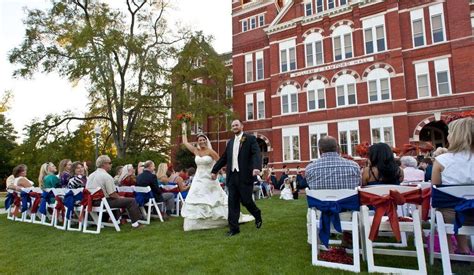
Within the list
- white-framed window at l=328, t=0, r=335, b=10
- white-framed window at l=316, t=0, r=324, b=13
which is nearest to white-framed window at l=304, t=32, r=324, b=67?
white-framed window at l=316, t=0, r=324, b=13

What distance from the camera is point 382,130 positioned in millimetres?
23609

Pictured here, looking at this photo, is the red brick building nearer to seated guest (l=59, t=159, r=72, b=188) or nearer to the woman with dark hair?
seated guest (l=59, t=159, r=72, b=188)

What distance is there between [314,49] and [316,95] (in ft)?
12.3

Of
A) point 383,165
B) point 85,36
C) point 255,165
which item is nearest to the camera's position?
point 383,165

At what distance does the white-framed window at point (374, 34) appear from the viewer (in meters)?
24.2

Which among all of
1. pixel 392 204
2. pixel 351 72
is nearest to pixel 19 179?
pixel 392 204

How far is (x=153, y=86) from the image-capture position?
25516mm

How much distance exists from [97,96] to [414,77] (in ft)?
74.6

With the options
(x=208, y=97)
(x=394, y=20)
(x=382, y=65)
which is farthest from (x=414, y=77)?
(x=208, y=97)

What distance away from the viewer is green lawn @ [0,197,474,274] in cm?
411

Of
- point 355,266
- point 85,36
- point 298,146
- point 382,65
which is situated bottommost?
point 355,266

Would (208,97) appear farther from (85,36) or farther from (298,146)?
(85,36)

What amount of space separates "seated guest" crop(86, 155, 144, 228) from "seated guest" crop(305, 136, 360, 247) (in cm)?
451

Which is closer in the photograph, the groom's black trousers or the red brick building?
the groom's black trousers
